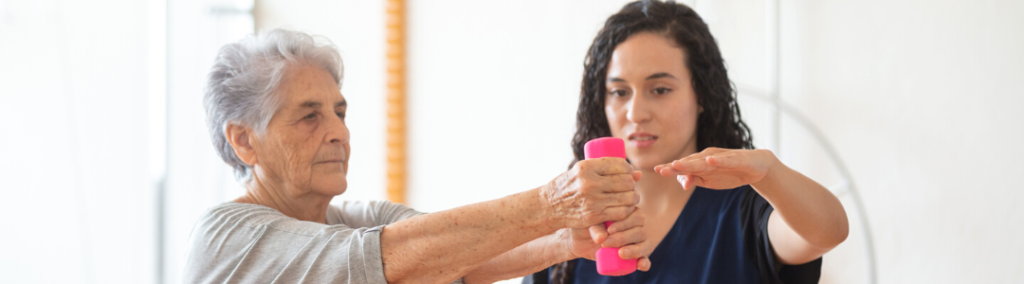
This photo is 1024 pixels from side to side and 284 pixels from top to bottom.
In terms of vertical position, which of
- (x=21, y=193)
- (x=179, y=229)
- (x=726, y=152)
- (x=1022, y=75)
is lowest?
(x=179, y=229)

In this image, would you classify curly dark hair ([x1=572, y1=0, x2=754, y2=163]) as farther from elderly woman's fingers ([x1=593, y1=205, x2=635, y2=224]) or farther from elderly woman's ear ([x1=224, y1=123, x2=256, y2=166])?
elderly woman's ear ([x1=224, y1=123, x2=256, y2=166])

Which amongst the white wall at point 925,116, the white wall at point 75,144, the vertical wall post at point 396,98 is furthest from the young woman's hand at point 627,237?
the vertical wall post at point 396,98

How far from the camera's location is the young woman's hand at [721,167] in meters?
1.04

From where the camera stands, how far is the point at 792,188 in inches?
44.6

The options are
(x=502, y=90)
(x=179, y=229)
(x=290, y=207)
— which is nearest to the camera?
(x=290, y=207)

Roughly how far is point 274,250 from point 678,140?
916 mm

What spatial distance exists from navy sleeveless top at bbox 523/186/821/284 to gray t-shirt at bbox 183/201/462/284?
2.25 feet

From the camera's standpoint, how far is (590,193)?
1020mm

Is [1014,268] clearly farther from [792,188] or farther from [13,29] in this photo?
[13,29]

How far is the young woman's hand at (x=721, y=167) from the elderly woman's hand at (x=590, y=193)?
68 millimetres

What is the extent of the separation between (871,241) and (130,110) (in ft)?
7.85

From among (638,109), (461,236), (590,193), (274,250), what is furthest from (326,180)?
(638,109)

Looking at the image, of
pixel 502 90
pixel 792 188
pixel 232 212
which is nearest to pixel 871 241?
pixel 792 188

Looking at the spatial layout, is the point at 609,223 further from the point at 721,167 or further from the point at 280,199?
the point at 280,199
